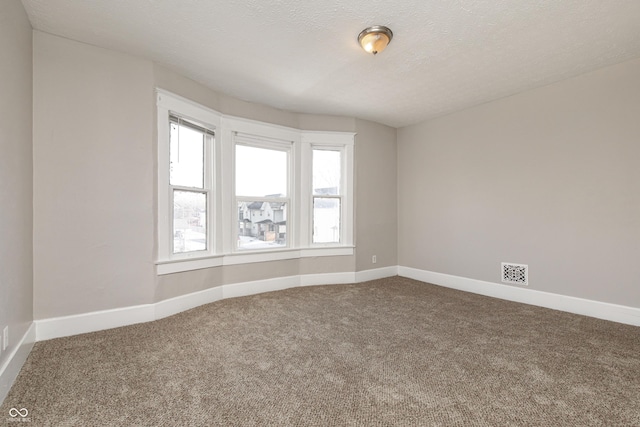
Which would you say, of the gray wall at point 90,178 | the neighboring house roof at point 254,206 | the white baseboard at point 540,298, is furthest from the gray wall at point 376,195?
the gray wall at point 90,178

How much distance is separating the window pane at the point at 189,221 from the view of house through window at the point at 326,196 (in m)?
1.60

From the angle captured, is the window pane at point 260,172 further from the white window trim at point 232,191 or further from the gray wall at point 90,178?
the gray wall at point 90,178

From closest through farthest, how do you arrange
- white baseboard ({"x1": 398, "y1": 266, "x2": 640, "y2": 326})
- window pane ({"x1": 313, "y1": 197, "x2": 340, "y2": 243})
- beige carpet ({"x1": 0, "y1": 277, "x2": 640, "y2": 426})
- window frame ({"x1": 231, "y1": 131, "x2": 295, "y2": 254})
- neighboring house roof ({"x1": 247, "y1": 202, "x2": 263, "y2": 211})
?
beige carpet ({"x1": 0, "y1": 277, "x2": 640, "y2": 426}) < white baseboard ({"x1": 398, "y1": 266, "x2": 640, "y2": 326}) < window frame ({"x1": 231, "y1": 131, "x2": 295, "y2": 254}) < neighboring house roof ({"x1": 247, "y1": 202, "x2": 263, "y2": 211}) < window pane ({"x1": 313, "y1": 197, "x2": 340, "y2": 243})

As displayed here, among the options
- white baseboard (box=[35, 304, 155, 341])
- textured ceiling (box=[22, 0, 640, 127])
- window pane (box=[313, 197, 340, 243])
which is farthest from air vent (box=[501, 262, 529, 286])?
white baseboard (box=[35, 304, 155, 341])

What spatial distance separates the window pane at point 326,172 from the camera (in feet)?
14.6

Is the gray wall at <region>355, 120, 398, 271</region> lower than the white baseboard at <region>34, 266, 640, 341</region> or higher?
higher

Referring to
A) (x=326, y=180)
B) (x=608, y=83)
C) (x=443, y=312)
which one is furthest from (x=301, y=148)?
(x=608, y=83)

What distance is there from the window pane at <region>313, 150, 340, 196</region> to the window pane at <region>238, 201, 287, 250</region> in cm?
64

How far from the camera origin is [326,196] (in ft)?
14.6

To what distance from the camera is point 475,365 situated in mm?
2049

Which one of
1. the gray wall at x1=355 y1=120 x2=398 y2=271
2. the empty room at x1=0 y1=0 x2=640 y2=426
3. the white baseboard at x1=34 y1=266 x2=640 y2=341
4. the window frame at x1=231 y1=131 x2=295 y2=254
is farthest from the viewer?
the gray wall at x1=355 y1=120 x2=398 y2=271

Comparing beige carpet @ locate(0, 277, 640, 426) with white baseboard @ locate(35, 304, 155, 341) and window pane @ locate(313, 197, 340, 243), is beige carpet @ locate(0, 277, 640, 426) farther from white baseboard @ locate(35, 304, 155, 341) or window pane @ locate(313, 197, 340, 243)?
window pane @ locate(313, 197, 340, 243)

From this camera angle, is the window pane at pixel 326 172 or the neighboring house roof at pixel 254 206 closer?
the neighboring house roof at pixel 254 206

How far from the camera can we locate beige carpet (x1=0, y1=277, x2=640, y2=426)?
1.54 metres
